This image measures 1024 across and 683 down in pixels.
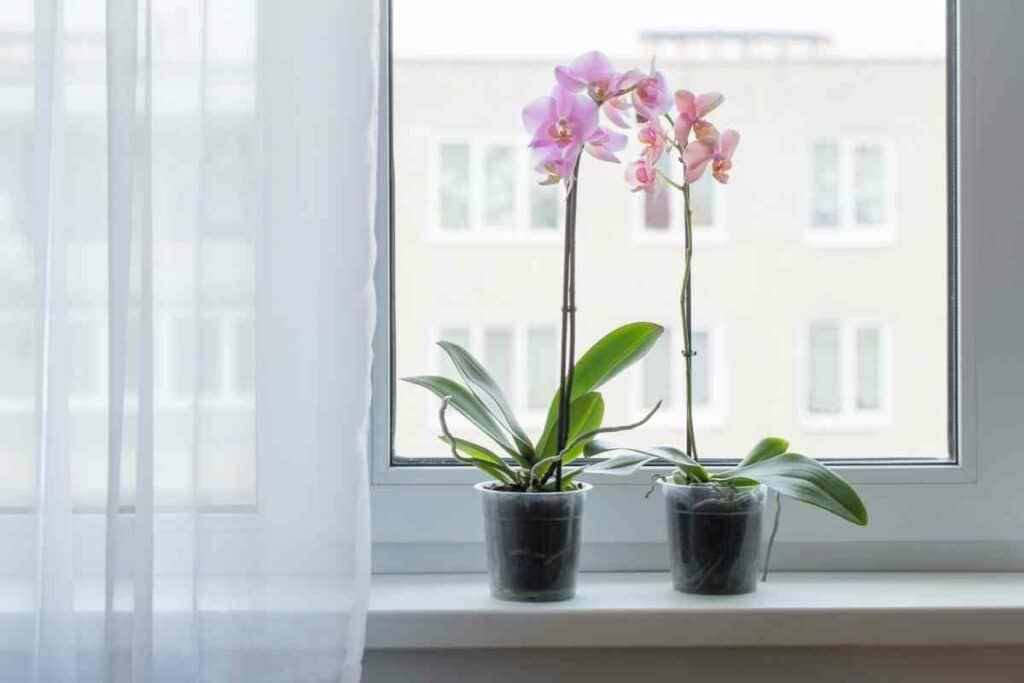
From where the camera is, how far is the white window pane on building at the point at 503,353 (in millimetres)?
1540

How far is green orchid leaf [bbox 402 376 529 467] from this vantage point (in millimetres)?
1028

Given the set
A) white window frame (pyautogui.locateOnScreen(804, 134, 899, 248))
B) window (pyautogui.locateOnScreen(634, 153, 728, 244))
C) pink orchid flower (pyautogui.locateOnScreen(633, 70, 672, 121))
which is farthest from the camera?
window (pyautogui.locateOnScreen(634, 153, 728, 244))

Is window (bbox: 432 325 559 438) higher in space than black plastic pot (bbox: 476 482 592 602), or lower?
higher

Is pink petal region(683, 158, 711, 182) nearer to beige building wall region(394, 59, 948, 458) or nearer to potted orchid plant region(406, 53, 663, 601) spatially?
potted orchid plant region(406, 53, 663, 601)

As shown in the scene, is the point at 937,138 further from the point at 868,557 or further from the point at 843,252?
the point at 868,557

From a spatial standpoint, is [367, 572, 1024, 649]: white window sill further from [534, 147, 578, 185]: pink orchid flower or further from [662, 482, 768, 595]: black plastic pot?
[534, 147, 578, 185]: pink orchid flower

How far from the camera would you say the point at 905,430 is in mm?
1310

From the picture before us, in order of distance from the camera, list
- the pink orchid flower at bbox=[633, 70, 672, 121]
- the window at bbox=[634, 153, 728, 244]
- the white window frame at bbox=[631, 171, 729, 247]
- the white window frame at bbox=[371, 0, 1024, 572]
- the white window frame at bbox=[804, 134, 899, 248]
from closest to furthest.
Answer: the pink orchid flower at bbox=[633, 70, 672, 121]
the white window frame at bbox=[371, 0, 1024, 572]
the white window frame at bbox=[804, 134, 899, 248]
the white window frame at bbox=[631, 171, 729, 247]
the window at bbox=[634, 153, 728, 244]

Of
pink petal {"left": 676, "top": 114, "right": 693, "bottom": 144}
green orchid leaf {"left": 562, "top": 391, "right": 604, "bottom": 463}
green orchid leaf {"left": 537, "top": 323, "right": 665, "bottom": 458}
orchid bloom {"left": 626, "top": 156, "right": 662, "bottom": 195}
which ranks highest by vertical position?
pink petal {"left": 676, "top": 114, "right": 693, "bottom": 144}

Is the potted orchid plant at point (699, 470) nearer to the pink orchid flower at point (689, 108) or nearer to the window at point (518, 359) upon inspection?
the pink orchid flower at point (689, 108)

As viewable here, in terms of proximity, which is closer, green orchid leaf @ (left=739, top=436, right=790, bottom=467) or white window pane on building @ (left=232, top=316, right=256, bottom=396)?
white window pane on building @ (left=232, top=316, right=256, bottom=396)

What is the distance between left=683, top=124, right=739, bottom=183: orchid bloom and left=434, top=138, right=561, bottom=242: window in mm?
317

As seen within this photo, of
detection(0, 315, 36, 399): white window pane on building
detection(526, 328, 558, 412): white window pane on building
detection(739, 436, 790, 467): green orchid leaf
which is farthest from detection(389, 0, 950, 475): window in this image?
detection(0, 315, 36, 399): white window pane on building

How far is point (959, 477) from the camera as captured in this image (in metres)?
1.16
